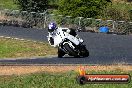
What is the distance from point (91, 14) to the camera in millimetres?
41438

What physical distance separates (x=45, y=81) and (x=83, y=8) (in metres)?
23.8

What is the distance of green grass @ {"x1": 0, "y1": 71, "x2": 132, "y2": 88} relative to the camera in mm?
17453

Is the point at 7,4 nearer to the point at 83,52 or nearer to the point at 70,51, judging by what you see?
the point at 83,52

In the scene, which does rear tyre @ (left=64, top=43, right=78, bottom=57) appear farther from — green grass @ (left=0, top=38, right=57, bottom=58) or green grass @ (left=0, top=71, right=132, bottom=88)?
green grass @ (left=0, top=38, right=57, bottom=58)

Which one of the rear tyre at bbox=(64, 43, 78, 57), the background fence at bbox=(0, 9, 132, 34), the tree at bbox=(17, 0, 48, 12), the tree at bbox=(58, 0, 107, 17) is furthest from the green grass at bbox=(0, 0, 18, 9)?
the rear tyre at bbox=(64, 43, 78, 57)

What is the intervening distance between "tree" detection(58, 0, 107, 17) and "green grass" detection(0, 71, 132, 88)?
22.1 metres

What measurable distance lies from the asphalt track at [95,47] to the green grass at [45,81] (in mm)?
4463

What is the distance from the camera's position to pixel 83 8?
136ft

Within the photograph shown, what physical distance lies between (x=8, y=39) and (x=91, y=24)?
9.45m

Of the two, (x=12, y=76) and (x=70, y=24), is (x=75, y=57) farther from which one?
(x=70, y=24)

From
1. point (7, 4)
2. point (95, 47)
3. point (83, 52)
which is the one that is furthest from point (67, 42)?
point (7, 4)

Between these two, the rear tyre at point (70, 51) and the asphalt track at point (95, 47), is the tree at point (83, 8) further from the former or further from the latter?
the rear tyre at point (70, 51)

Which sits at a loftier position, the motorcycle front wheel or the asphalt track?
the motorcycle front wheel

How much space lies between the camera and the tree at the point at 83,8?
136ft
